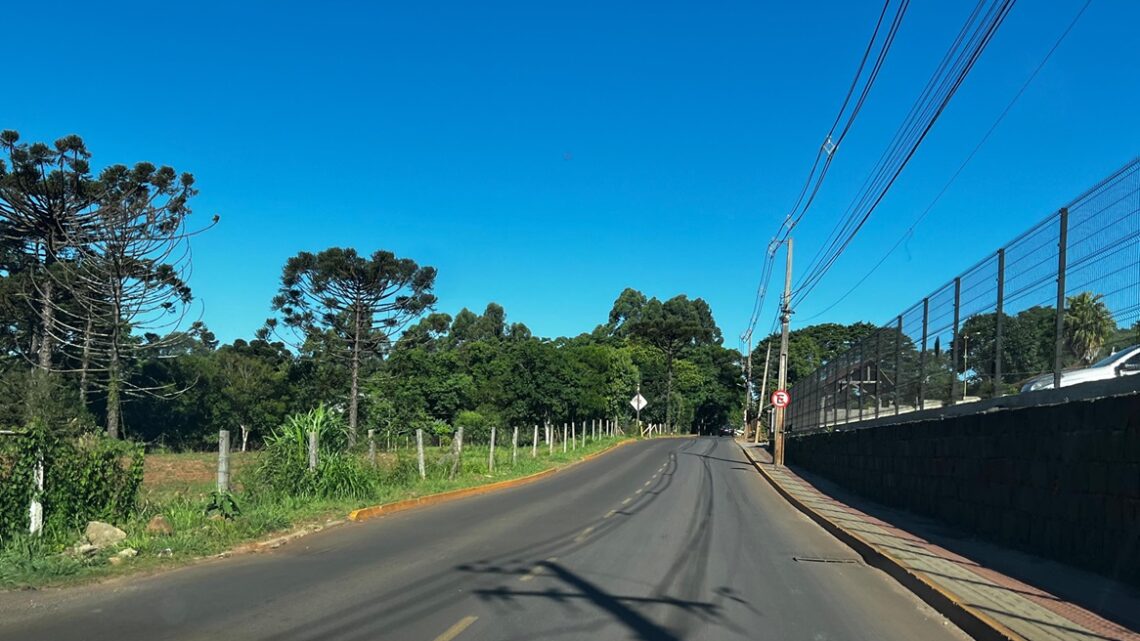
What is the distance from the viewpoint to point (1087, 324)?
9.77m

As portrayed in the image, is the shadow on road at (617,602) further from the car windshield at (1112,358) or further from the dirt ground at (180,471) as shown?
the dirt ground at (180,471)

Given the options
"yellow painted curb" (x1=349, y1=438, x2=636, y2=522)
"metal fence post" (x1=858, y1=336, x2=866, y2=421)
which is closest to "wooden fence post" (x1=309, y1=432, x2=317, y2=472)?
"yellow painted curb" (x1=349, y1=438, x2=636, y2=522)

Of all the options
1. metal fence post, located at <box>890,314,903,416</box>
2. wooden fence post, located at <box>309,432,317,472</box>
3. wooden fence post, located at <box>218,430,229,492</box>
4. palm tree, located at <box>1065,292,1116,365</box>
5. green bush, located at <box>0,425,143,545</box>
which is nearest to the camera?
palm tree, located at <box>1065,292,1116,365</box>

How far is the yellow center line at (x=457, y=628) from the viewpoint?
654 centimetres

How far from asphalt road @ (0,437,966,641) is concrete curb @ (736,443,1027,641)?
0.15 m

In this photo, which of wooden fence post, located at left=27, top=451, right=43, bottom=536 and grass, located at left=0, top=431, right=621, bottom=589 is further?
wooden fence post, located at left=27, top=451, right=43, bottom=536

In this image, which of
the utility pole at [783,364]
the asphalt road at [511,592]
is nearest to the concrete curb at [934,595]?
the asphalt road at [511,592]

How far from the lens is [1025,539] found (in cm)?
1046

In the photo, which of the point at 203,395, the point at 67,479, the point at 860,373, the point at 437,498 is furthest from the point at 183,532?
the point at 203,395

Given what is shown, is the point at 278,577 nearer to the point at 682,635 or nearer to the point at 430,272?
the point at 682,635

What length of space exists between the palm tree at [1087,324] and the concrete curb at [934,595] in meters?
3.45

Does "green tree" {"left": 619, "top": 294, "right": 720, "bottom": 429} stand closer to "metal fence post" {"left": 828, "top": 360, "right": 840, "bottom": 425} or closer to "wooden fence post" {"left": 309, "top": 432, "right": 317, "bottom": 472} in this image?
"metal fence post" {"left": 828, "top": 360, "right": 840, "bottom": 425}

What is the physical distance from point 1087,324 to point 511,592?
7499mm

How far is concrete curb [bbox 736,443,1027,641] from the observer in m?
6.71
